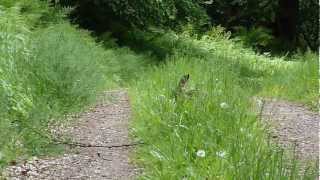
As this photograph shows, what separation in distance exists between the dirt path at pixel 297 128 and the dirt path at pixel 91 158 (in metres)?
1.49

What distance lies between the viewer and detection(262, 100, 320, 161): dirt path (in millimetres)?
5730

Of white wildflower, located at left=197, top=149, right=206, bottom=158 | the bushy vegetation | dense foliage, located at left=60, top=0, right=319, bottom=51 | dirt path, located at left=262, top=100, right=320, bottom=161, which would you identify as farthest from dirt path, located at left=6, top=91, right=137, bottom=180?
dense foliage, located at left=60, top=0, right=319, bottom=51

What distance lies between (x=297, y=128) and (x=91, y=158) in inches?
97.9

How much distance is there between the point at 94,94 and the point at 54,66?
99cm

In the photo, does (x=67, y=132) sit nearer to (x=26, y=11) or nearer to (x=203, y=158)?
(x=203, y=158)

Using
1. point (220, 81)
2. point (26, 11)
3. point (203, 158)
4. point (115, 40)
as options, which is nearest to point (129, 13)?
point (115, 40)

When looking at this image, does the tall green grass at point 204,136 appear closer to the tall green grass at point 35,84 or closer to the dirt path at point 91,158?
the dirt path at point 91,158

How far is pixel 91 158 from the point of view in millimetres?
5488

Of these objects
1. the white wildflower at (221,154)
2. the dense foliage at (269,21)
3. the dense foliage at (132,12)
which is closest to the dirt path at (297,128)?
the white wildflower at (221,154)

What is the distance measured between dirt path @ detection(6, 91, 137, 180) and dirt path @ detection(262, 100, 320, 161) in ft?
4.90

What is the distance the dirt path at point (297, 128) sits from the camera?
5730mm

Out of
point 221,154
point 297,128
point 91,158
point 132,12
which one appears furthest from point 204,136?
point 132,12

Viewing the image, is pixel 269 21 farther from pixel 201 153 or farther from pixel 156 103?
pixel 201 153

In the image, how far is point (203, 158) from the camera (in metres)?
4.52
